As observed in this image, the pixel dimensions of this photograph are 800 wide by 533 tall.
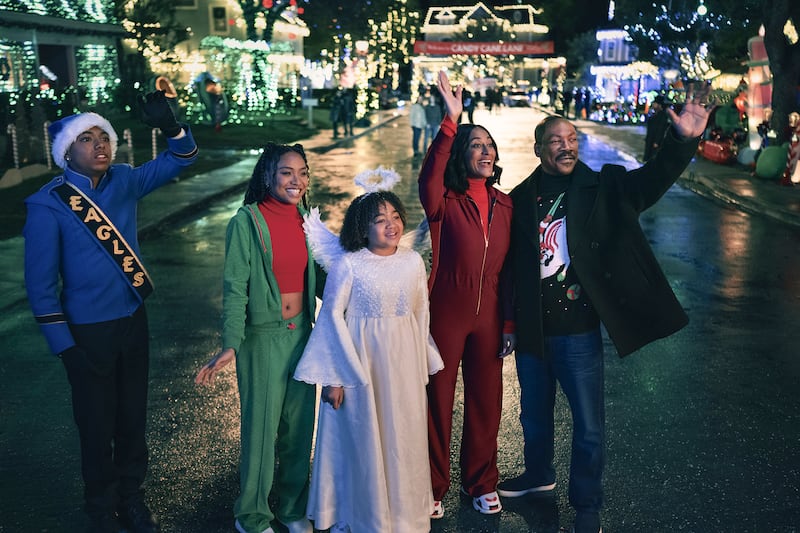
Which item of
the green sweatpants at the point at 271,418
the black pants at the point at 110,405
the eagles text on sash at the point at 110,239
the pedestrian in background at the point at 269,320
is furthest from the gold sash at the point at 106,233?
the green sweatpants at the point at 271,418

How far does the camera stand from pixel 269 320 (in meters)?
Result: 3.59

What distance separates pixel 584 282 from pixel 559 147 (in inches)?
23.7

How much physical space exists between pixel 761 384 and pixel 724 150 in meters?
16.8

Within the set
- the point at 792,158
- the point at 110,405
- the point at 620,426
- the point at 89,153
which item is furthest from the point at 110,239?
the point at 792,158

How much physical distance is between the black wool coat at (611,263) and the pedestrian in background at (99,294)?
1713 mm

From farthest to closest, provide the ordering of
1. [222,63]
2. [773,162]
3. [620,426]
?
[222,63], [773,162], [620,426]

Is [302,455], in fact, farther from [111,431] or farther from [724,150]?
[724,150]

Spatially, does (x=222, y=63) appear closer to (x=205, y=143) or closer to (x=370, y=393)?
(x=205, y=143)

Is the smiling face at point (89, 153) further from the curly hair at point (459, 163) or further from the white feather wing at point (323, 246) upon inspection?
the curly hair at point (459, 163)

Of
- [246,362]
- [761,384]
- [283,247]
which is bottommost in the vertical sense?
[761,384]

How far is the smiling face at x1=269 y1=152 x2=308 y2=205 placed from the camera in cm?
354

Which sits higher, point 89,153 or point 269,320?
point 89,153

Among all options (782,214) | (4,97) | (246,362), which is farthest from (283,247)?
(4,97)

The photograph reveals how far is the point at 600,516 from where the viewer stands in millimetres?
3990
